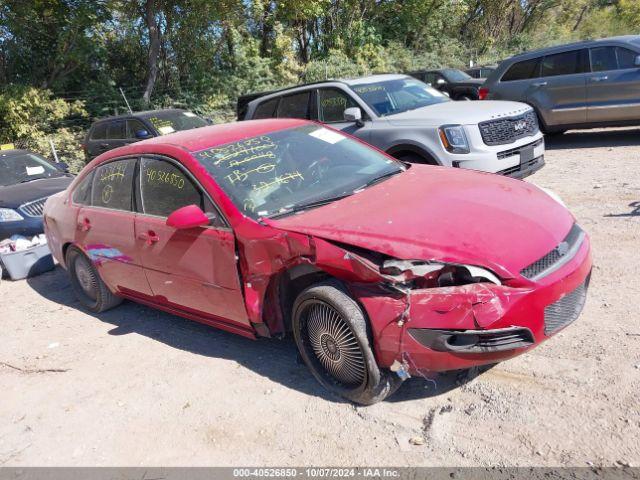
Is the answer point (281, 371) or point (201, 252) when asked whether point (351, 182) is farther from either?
point (281, 371)

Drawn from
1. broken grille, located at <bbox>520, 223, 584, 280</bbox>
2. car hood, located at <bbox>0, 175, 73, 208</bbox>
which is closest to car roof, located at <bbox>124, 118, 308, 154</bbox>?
broken grille, located at <bbox>520, 223, 584, 280</bbox>

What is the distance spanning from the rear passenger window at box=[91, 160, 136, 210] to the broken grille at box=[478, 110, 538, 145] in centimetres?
414

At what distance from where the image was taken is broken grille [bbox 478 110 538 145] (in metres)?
6.65

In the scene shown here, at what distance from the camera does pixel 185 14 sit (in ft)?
57.4

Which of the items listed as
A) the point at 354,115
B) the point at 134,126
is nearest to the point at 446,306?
the point at 354,115

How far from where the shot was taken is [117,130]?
1141 cm

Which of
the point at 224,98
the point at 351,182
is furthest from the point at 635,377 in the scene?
the point at 224,98

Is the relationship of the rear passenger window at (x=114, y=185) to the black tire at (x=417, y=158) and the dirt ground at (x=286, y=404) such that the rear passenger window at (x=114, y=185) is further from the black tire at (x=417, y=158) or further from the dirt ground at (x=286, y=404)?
the black tire at (x=417, y=158)

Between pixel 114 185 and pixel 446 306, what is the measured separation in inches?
126

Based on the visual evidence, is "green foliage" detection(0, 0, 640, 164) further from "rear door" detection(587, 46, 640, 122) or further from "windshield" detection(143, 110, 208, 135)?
"rear door" detection(587, 46, 640, 122)

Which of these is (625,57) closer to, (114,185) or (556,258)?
(556,258)

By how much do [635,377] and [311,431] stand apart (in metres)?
1.88

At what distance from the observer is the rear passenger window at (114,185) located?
457 cm

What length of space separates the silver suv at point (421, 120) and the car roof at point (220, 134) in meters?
2.51
